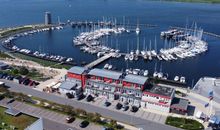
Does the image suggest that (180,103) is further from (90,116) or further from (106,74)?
(90,116)

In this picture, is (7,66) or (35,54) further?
(35,54)

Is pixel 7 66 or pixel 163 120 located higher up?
pixel 7 66

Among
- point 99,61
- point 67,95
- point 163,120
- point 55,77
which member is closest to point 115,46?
point 99,61

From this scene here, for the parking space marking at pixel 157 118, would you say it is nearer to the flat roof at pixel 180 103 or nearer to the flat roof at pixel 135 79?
the flat roof at pixel 180 103

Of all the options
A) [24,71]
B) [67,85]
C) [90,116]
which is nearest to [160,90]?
[90,116]

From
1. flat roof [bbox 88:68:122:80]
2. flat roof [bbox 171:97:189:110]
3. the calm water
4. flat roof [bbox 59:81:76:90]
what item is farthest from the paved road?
the calm water

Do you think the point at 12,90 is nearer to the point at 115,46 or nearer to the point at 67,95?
the point at 67,95

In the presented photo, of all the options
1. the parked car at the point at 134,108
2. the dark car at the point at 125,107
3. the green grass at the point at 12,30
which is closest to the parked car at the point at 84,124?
the dark car at the point at 125,107
